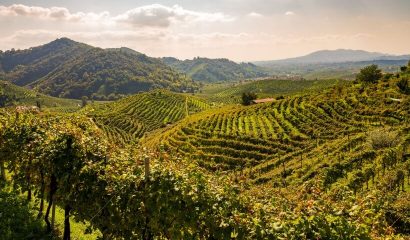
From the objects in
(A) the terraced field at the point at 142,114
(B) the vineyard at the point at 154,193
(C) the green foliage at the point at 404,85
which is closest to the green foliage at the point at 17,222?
(B) the vineyard at the point at 154,193

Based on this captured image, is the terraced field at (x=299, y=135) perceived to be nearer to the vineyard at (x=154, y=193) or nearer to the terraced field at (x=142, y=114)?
the vineyard at (x=154, y=193)

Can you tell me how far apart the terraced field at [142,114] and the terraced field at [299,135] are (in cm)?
4729

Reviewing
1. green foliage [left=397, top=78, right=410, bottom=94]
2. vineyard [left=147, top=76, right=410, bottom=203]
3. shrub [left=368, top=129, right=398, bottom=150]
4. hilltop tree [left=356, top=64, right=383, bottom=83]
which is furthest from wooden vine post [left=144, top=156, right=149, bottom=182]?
hilltop tree [left=356, top=64, right=383, bottom=83]

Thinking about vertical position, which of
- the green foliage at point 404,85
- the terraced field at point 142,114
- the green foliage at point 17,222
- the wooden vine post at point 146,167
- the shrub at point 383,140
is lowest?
the terraced field at point 142,114

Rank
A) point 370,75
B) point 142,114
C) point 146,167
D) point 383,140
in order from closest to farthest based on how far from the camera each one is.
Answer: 1. point 146,167
2. point 383,140
3. point 370,75
4. point 142,114

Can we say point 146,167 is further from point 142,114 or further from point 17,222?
point 142,114

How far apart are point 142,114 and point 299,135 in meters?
100

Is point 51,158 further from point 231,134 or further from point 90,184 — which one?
point 231,134

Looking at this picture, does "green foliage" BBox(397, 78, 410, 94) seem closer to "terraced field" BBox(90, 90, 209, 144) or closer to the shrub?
the shrub

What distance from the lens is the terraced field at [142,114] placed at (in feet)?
447

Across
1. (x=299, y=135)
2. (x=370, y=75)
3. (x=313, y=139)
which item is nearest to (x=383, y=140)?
(x=313, y=139)

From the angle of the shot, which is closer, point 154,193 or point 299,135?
point 154,193

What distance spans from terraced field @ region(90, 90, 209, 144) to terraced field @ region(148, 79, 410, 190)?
155ft

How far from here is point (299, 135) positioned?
70875 millimetres
